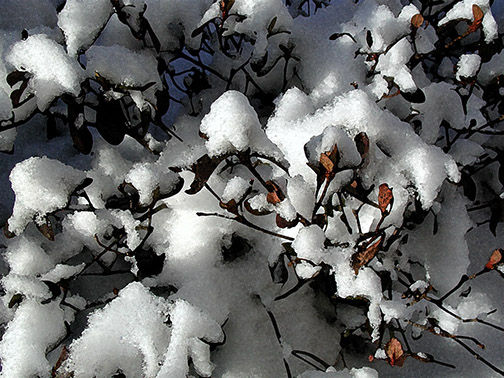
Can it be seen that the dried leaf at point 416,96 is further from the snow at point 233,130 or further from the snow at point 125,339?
the snow at point 125,339

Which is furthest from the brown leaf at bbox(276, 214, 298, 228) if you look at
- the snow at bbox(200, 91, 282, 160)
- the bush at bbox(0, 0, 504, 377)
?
the snow at bbox(200, 91, 282, 160)

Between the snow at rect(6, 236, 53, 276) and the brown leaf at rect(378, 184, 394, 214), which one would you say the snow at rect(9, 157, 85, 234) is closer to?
the snow at rect(6, 236, 53, 276)

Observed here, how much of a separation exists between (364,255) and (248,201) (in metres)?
0.25

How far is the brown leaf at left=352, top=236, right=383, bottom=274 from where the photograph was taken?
844mm

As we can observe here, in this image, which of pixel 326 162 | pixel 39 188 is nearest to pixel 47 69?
pixel 39 188

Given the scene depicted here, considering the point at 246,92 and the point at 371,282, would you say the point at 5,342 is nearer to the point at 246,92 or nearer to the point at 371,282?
the point at 371,282

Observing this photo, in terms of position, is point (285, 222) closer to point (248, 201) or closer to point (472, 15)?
point (248, 201)

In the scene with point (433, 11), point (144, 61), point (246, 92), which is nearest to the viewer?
point (144, 61)

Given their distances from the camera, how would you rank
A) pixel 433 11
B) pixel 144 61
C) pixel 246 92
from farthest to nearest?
pixel 433 11
pixel 246 92
pixel 144 61

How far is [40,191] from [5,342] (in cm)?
31

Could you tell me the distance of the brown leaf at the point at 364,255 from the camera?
0.84 m

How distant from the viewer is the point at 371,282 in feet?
3.04

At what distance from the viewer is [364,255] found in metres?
0.86

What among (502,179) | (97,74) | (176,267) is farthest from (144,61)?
(502,179)
